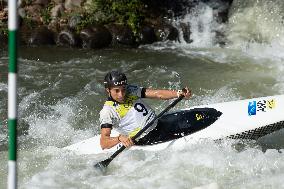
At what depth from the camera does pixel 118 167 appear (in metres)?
5.88

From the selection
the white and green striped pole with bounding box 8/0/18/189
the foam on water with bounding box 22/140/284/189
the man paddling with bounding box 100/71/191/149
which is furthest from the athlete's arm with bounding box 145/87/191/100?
the white and green striped pole with bounding box 8/0/18/189

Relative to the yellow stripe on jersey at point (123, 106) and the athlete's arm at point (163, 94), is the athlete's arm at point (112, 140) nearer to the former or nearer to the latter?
the yellow stripe on jersey at point (123, 106)

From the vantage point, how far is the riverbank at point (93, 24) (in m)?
11.0

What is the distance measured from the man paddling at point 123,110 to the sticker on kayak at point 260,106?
33.7 inches

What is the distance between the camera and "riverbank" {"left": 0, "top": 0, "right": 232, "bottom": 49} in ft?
36.0

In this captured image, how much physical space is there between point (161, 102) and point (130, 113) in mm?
2599

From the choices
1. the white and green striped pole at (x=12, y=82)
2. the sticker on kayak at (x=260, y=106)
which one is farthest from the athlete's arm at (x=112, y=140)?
the white and green striped pole at (x=12, y=82)

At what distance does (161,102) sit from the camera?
324 inches

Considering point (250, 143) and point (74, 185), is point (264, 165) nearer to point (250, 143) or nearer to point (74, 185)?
point (250, 143)

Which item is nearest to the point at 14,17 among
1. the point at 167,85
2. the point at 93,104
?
the point at 93,104

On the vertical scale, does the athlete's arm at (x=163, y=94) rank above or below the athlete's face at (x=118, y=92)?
below

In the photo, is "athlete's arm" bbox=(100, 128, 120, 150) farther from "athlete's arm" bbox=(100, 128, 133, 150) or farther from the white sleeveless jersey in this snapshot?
the white sleeveless jersey

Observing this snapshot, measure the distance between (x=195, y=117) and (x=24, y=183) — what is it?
86.0 inches

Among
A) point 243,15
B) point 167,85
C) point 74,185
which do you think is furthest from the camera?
Answer: point 243,15
